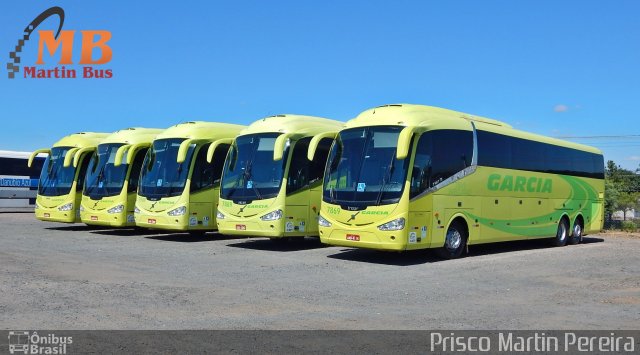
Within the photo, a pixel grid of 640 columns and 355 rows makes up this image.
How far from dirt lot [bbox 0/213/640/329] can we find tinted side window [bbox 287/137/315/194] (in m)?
1.75

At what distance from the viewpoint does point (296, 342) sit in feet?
23.4

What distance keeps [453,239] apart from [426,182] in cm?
212

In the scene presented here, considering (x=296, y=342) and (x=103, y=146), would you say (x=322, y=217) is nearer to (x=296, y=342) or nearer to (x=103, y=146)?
(x=296, y=342)

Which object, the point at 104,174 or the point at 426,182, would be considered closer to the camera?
the point at 426,182

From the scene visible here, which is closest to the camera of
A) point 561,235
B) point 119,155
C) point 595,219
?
point 119,155

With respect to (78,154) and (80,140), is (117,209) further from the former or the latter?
(80,140)

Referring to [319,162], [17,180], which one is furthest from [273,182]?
[17,180]

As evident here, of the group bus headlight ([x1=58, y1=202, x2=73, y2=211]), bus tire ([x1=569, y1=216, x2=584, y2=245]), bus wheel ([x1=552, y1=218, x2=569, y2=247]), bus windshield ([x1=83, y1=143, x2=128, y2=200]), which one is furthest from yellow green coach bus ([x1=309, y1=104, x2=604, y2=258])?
bus headlight ([x1=58, y1=202, x2=73, y2=211])

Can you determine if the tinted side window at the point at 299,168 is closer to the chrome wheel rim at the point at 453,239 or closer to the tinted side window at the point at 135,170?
the chrome wheel rim at the point at 453,239

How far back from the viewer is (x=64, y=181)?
23844 mm

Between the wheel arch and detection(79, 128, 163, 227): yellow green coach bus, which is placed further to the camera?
detection(79, 128, 163, 227): yellow green coach bus

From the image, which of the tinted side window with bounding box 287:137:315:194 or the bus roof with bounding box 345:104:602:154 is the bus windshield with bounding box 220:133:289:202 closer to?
the tinted side window with bounding box 287:137:315:194

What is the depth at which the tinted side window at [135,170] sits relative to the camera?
2214 cm

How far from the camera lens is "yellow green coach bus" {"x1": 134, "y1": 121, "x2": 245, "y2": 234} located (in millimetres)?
19719
